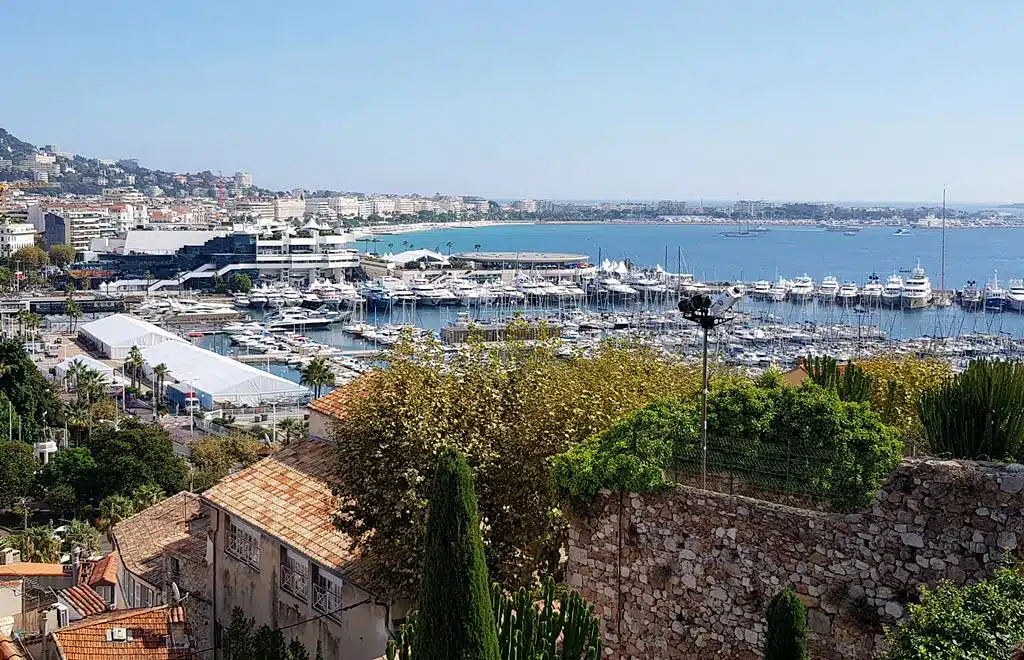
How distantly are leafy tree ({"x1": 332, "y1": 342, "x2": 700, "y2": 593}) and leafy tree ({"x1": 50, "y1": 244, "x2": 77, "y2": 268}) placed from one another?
113 m

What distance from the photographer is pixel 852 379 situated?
8.33 metres

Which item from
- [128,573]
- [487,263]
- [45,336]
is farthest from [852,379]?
[487,263]

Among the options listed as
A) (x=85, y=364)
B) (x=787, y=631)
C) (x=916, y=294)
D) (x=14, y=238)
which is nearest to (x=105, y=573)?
(x=787, y=631)

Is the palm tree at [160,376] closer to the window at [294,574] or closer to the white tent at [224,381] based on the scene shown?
the white tent at [224,381]

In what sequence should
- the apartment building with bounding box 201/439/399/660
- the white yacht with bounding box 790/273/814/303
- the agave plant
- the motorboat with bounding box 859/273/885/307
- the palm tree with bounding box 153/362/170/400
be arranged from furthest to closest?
1. the white yacht with bounding box 790/273/814/303
2. the motorboat with bounding box 859/273/885/307
3. the palm tree with bounding box 153/362/170/400
4. the apartment building with bounding box 201/439/399/660
5. the agave plant

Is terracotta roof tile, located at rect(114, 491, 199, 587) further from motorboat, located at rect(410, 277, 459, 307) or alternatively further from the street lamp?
motorboat, located at rect(410, 277, 459, 307)

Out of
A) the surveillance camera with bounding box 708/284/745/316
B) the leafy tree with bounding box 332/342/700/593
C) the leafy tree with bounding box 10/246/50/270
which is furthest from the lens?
the leafy tree with bounding box 10/246/50/270

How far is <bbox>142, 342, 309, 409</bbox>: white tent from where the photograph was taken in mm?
41469

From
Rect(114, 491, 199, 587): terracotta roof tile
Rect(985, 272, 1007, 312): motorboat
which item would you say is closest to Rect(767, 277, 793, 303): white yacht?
Rect(985, 272, 1007, 312): motorboat

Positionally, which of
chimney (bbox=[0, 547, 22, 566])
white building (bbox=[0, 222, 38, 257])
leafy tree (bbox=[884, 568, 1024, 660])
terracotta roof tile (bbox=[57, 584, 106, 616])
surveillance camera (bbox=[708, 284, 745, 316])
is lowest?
chimney (bbox=[0, 547, 22, 566])

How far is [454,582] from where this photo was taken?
575 cm

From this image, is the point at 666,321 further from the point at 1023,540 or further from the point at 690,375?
the point at 1023,540

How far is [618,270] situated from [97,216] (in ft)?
260

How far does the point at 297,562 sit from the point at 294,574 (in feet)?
0.52
